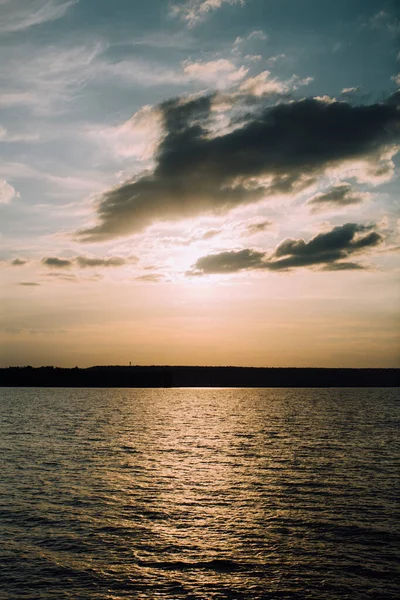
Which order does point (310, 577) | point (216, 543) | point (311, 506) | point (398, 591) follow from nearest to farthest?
point (398, 591)
point (310, 577)
point (216, 543)
point (311, 506)

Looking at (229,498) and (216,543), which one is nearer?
(216,543)

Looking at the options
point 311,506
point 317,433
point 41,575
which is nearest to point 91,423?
point 317,433

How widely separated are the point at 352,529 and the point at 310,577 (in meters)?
9.44

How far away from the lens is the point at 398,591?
25156mm

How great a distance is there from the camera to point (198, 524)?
3606 centimetres

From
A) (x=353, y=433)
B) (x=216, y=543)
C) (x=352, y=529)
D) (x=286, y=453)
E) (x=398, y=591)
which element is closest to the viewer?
(x=398, y=591)

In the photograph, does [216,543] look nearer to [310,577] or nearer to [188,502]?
[310,577]

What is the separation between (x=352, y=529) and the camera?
3509 centimetres

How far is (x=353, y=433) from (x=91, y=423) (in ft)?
187

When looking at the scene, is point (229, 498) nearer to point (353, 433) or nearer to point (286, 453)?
point (286, 453)

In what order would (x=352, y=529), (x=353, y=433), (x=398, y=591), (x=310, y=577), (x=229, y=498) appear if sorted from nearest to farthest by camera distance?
(x=398, y=591), (x=310, y=577), (x=352, y=529), (x=229, y=498), (x=353, y=433)

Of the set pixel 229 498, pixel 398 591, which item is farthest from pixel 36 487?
pixel 398 591

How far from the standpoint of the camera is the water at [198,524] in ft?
85.1

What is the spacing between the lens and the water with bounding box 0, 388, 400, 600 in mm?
25938
